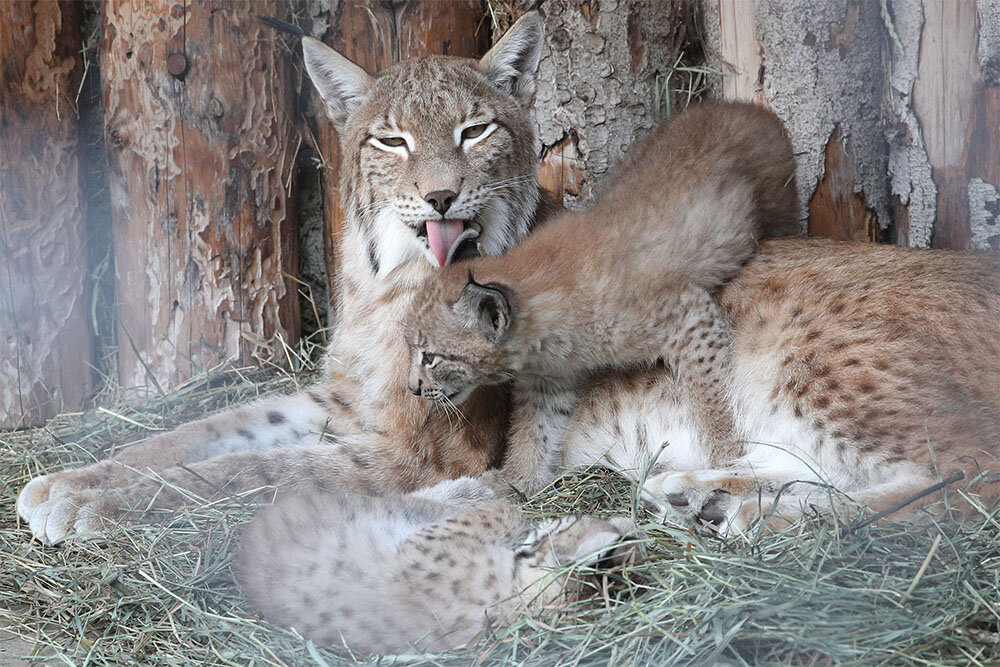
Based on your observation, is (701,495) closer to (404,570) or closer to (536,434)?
(536,434)

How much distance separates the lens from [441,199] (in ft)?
12.1

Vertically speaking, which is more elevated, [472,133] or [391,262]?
[472,133]

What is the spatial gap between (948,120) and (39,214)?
389cm

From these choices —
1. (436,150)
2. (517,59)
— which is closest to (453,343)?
(436,150)

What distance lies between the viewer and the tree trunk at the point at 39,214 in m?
4.40

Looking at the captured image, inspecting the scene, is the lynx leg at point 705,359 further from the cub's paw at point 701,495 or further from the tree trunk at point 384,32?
the tree trunk at point 384,32

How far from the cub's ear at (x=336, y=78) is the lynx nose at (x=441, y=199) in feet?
2.29

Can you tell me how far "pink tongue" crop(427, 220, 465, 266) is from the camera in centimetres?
378

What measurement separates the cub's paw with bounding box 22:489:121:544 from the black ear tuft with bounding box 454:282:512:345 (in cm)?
141

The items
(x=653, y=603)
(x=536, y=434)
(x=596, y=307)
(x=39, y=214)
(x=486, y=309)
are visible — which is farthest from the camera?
(x=39, y=214)

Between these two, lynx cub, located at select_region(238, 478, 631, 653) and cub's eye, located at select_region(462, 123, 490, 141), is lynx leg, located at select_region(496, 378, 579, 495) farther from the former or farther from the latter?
cub's eye, located at select_region(462, 123, 490, 141)

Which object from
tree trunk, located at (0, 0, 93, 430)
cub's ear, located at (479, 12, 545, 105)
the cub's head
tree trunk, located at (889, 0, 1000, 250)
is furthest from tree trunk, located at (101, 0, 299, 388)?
tree trunk, located at (889, 0, 1000, 250)

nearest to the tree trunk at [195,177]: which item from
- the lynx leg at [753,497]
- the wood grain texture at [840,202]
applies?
the lynx leg at [753,497]

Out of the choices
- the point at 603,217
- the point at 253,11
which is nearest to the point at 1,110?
the point at 253,11
